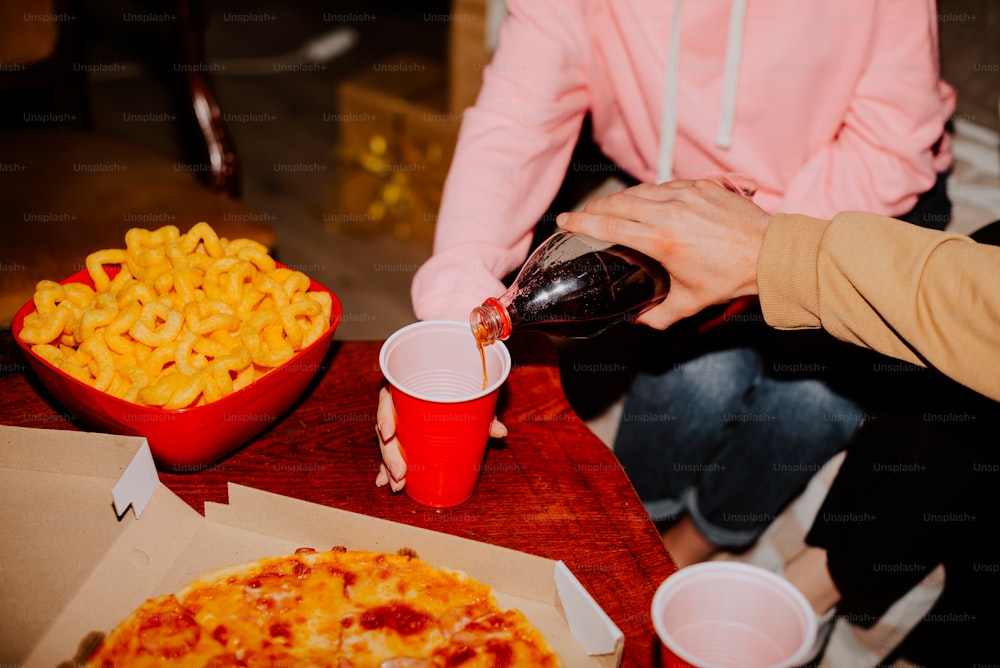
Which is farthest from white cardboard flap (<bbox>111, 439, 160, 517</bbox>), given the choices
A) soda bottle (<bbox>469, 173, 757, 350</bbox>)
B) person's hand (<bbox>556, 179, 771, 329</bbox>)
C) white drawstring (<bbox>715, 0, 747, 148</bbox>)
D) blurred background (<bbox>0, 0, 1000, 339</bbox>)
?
white drawstring (<bbox>715, 0, 747, 148</bbox>)

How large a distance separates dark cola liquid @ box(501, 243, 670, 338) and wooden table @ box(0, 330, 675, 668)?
0.52ft

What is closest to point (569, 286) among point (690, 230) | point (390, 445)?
point (690, 230)

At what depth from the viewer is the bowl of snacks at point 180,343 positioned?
885 millimetres

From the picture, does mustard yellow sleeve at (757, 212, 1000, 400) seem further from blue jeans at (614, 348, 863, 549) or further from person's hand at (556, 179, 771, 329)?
blue jeans at (614, 348, 863, 549)

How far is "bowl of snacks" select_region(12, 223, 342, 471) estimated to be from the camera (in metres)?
0.89

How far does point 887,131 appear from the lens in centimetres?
124

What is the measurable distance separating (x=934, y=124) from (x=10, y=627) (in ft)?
4.38

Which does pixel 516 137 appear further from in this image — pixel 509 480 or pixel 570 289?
pixel 509 480

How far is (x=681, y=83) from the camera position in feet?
4.32

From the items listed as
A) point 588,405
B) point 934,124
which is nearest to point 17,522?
point 588,405

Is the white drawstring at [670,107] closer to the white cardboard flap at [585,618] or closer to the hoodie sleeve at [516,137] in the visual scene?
the hoodie sleeve at [516,137]

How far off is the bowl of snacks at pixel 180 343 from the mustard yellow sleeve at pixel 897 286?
54 centimetres

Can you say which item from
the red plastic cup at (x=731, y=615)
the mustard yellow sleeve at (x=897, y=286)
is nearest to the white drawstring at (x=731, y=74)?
the mustard yellow sleeve at (x=897, y=286)

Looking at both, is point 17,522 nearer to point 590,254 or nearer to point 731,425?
point 590,254
